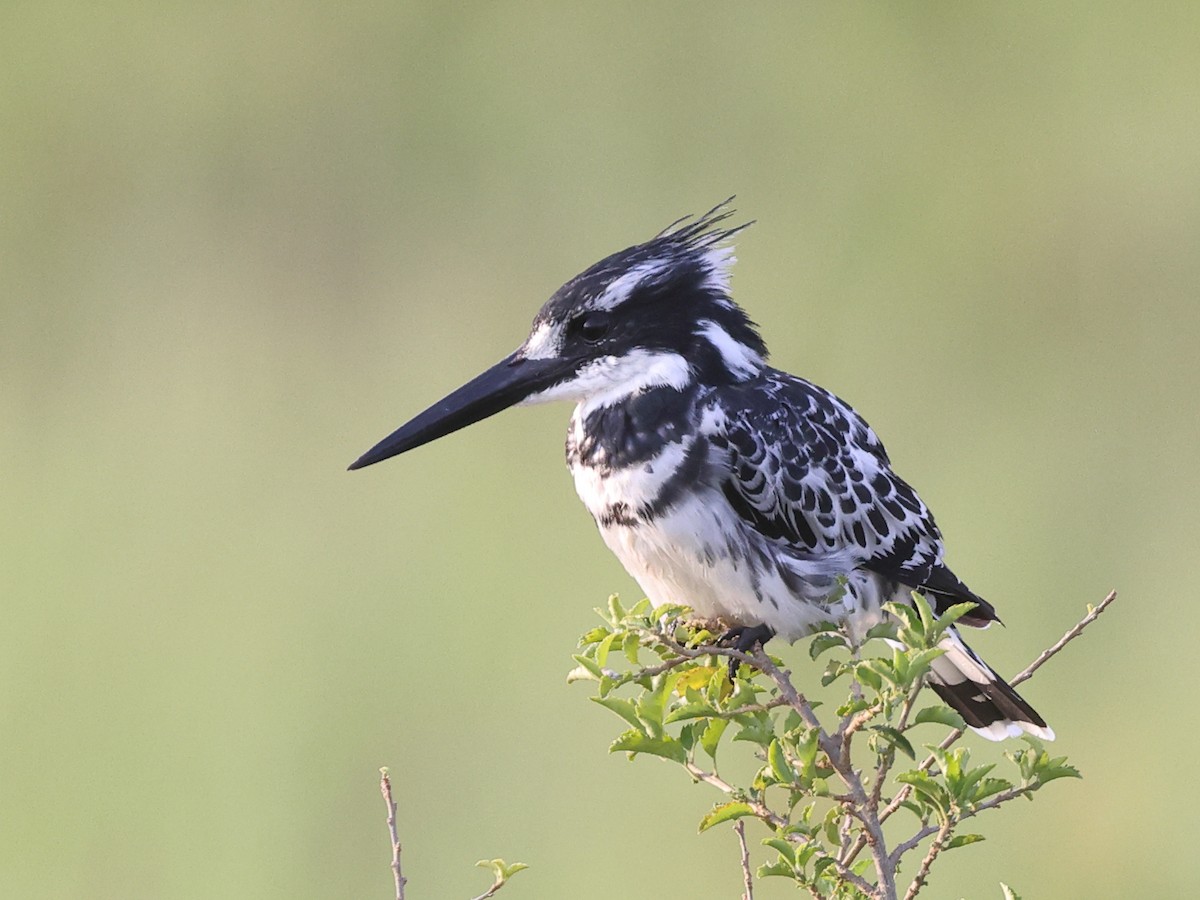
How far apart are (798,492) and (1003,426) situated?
2.05 m

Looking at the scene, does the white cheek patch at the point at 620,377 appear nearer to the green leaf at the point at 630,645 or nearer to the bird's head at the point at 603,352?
the bird's head at the point at 603,352

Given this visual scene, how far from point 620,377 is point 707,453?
0.21 metres

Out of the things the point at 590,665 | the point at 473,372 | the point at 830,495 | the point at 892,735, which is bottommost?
the point at 892,735

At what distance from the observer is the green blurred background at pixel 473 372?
3.79 metres

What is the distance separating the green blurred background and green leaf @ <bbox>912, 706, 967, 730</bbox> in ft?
6.45

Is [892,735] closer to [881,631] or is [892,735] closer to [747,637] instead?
[881,631]

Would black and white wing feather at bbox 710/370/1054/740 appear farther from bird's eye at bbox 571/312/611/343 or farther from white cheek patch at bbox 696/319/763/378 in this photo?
bird's eye at bbox 571/312/611/343

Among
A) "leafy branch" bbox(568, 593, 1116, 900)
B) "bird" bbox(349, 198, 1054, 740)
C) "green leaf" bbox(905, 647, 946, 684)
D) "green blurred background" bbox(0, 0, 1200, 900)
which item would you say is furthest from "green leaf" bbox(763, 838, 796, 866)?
"green blurred background" bbox(0, 0, 1200, 900)

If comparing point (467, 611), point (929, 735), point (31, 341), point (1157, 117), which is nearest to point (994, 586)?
point (929, 735)

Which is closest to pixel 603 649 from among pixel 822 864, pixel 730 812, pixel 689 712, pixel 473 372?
pixel 689 712

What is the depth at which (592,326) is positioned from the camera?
8.31 ft

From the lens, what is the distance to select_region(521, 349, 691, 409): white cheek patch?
2518 mm

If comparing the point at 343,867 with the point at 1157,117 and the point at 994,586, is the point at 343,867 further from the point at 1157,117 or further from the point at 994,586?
the point at 1157,117

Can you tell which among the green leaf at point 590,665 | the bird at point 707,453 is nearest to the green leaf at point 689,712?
the green leaf at point 590,665
